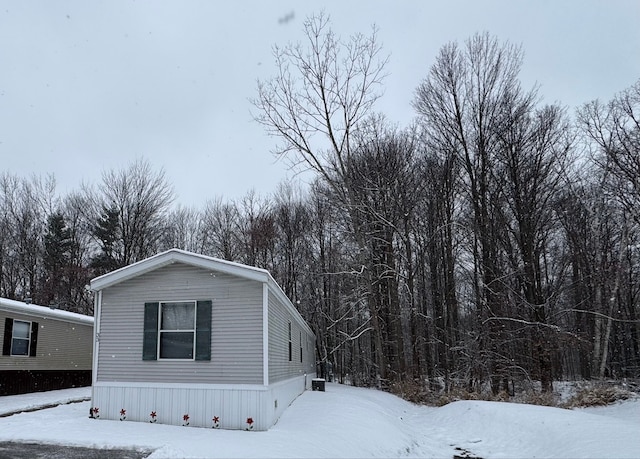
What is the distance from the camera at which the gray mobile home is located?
42.4 ft

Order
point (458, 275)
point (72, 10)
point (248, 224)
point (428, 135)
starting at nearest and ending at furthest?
point (72, 10)
point (428, 135)
point (458, 275)
point (248, 224)

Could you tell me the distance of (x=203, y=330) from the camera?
8586 millimetres

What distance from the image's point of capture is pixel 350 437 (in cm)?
738

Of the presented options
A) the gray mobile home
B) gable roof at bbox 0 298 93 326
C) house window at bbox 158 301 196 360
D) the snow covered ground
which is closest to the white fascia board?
house window at bbox 158 301 196 360

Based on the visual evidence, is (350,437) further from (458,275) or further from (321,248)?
(321,248)

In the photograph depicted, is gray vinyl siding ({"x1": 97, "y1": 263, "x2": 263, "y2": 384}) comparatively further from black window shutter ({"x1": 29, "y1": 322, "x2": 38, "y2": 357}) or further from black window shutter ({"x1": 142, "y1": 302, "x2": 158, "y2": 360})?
black window shutter ({"x1": 29, "y1": 322, "x2": 38, "y2": 357})

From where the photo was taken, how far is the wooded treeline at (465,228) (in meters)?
17.3

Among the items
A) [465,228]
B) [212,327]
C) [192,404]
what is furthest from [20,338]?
[465,228]

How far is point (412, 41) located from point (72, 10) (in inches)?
447

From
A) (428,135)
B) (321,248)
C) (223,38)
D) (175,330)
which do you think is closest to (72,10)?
(223,38)

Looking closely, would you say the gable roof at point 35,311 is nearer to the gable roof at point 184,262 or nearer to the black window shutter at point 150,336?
the gable roof at point 184,262

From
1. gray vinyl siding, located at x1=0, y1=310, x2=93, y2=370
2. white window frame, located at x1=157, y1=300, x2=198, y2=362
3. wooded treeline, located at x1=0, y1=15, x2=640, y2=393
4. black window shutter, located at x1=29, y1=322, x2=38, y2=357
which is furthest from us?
wooded treeline, located at x1=0, y1=15, x2=640, y2=393

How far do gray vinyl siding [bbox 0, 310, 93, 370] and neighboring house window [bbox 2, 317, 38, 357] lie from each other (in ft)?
0.39

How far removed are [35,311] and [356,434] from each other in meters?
11.4
